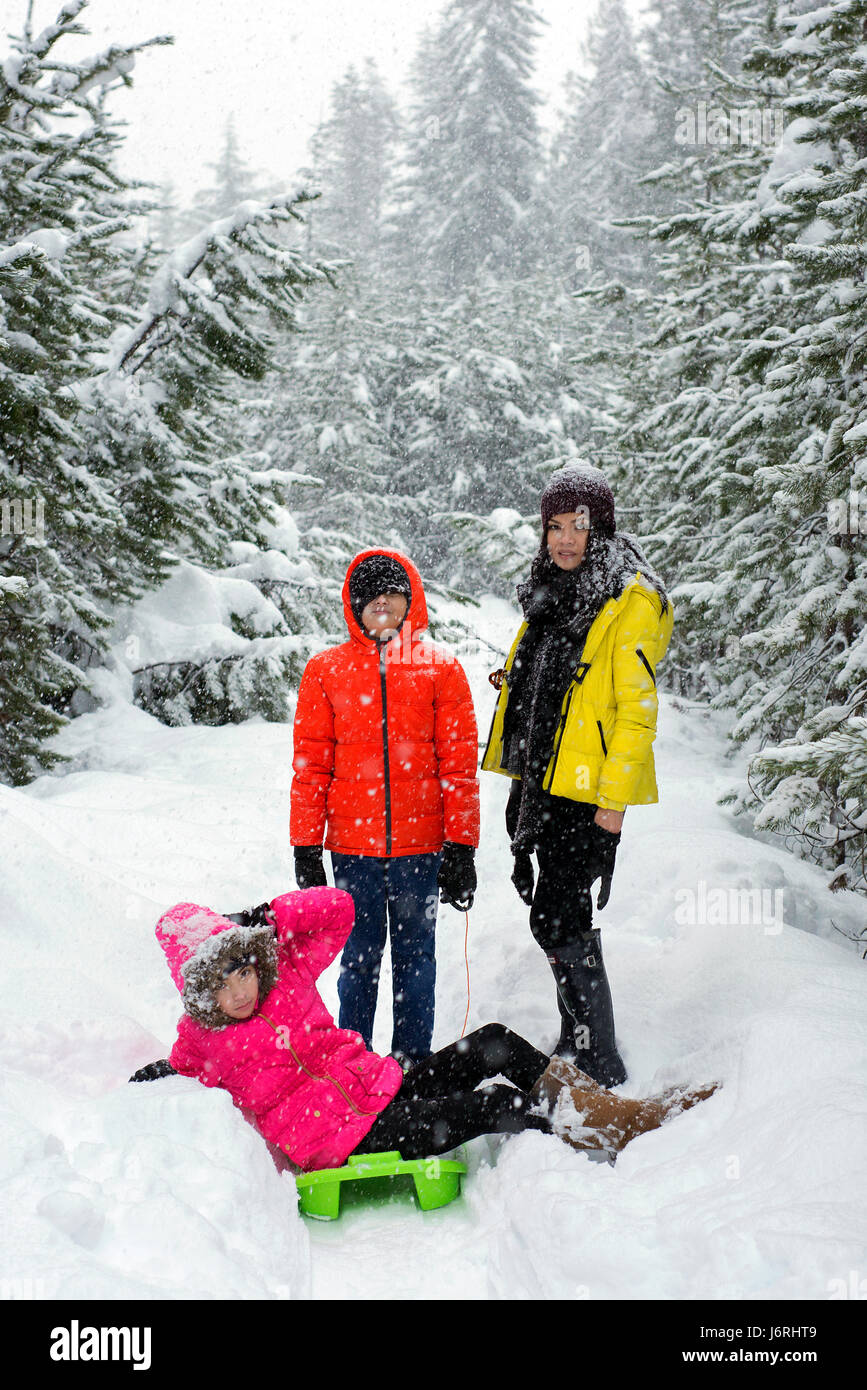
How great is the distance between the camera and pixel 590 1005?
3.65m

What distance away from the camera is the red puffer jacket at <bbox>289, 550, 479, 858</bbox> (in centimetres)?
380

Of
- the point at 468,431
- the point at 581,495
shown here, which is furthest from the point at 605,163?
the point at 581,495

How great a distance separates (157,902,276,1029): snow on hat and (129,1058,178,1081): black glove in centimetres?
24

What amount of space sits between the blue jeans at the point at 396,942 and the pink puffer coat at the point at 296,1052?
12.8 inches

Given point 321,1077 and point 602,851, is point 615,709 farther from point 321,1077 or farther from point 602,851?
point 321,1077

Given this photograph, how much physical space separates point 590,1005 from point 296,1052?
1.21m

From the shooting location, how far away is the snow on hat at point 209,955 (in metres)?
3.13

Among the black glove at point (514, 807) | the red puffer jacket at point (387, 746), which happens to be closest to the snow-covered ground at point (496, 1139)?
the black glove at point (514, 807)

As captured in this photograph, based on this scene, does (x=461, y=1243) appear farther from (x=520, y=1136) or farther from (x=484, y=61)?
(x=484, y=61)

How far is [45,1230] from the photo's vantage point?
2.15m

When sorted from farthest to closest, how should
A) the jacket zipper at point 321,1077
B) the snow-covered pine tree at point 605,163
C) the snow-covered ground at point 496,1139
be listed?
the snow-covered pine tree at point 605,163
the jacket zipper at point 321,1077
the snow-covered ground at point 496,1139

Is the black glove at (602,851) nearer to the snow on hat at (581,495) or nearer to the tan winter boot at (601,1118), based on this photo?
the tan winter boot at (601,1118)
